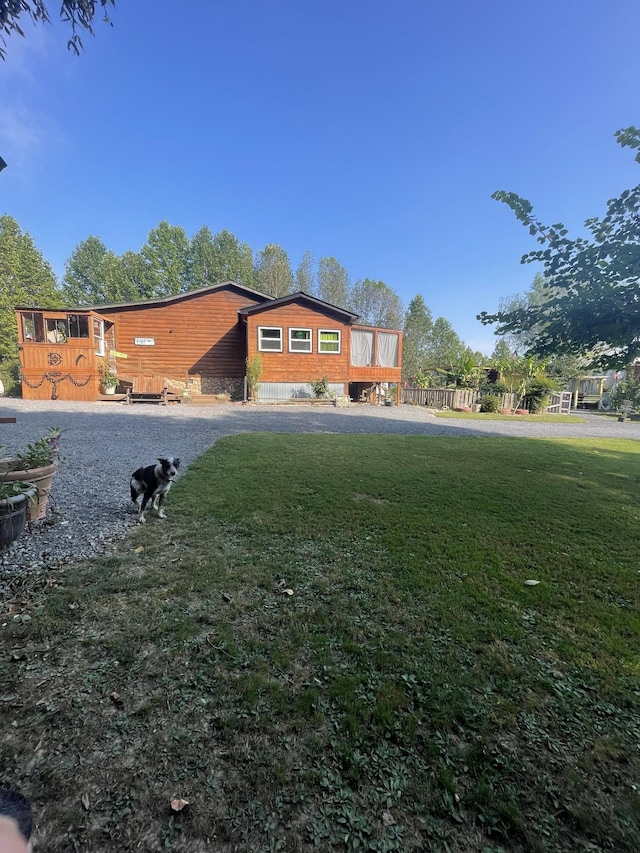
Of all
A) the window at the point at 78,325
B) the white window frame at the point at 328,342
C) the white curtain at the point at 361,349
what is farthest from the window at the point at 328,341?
the window at the point at 78,325

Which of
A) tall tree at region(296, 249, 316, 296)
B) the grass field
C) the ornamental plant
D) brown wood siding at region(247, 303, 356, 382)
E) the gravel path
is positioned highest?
tall tree at region(296, 249, 316, 296)

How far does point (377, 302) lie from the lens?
45906 millimetres

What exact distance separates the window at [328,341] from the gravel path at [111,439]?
3591mm

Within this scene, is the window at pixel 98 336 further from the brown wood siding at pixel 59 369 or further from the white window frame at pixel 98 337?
the brown wood siding at pixel 59 369

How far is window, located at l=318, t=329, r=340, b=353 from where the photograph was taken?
1927 centimetres

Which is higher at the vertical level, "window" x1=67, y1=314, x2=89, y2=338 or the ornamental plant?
"window" x1=67, y1=314, x2=89, y2=338

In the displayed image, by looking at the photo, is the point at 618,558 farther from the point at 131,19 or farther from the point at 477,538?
the point at 131,19

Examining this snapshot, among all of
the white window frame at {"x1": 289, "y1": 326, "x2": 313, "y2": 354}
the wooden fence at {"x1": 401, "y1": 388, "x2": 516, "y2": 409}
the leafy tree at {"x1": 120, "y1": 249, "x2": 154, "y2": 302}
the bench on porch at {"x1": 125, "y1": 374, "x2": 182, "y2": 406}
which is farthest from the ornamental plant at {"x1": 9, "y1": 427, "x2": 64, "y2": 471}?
the leafy tree at {"x1": 120, "y1": 249, "x2": 154, "y2": 302}

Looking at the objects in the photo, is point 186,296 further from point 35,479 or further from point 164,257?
point 164,257

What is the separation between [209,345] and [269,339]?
14.1 ft

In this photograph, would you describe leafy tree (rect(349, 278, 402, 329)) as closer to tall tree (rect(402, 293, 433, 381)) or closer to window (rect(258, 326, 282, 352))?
tall tree (rect(402, 293, 433, 381))

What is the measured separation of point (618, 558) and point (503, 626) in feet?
6.16

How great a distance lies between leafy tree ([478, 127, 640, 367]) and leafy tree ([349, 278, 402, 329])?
44199 millimetres

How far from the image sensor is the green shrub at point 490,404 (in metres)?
19.5
